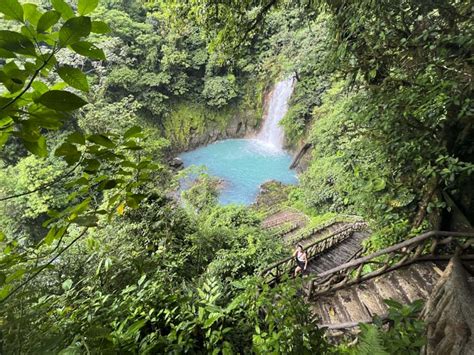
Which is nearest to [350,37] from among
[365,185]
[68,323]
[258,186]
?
[365,185]

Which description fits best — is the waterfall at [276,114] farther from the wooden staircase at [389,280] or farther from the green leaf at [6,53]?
the green leaf at [6,53]

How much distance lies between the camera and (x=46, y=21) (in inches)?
22.1

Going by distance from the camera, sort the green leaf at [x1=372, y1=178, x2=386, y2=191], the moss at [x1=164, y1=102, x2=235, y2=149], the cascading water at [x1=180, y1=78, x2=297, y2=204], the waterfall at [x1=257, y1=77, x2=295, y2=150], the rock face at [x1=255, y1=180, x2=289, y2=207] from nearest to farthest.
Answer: the green leaf at [x1=372, y1=178, x2=386, y2=191], the rock face at [x1=255, y1=180, x2=289, y2=207], the cascading water at [x1=180, y1=78, x2=297, y2=204], the waterfall at [x1=257, y1=77, x2=295, y2=150], the moss at [x1=164, y1=102, x2=235, y2=149]

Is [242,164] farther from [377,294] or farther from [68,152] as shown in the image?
[68,152]

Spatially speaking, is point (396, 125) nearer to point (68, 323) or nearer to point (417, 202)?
point (417, 202)

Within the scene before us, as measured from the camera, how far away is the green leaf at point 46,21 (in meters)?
0.56

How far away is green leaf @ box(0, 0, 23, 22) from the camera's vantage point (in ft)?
1.79

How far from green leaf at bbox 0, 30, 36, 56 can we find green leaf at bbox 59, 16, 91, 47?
0.20 feet

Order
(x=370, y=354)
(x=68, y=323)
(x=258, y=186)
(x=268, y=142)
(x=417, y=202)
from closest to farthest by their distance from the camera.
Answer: (x=68, y=323) → (x=370, y=354) → (x=417, y=202) → (x=258, y=186) → (x=268, y=142)

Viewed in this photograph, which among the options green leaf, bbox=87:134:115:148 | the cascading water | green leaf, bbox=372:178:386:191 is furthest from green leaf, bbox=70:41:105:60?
the cascading water

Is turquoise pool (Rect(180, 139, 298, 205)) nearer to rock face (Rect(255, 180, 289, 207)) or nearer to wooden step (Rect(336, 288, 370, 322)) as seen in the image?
rock face (Rect(255, 180, 289, 207))

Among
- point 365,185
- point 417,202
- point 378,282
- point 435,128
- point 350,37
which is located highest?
point 350,37

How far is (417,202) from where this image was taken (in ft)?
16.1

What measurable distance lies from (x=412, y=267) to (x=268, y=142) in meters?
18.3
